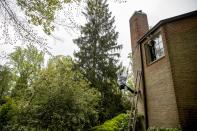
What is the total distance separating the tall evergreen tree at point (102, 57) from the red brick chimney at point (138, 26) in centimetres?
730

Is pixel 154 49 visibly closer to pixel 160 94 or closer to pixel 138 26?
pixel 160 94

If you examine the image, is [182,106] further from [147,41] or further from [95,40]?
[95,40]

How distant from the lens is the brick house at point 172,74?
1065 centimetres

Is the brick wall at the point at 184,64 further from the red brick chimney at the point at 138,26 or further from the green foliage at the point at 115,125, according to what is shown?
the red brick chimney at the point at 138,26

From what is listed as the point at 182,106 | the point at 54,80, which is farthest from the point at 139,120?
the point at 54,80

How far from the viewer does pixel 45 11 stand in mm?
5852

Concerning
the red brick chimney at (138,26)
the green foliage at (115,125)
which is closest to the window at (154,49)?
the red brick chimney at (138,26)

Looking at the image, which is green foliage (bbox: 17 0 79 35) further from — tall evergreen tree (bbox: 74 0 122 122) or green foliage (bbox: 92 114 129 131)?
tall evergreen tree (bbox: 74 0 122 122)

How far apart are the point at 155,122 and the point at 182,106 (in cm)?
278

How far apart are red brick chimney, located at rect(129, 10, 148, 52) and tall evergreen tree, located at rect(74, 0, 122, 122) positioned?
730 cm

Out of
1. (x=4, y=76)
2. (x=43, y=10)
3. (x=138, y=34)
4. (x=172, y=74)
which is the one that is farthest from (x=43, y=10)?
(x=4, y=76)

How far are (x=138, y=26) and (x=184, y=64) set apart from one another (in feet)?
22.2

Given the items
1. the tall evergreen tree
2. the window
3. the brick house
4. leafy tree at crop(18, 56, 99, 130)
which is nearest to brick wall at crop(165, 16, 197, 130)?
the brick house

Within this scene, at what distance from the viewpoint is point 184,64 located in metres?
11.1
